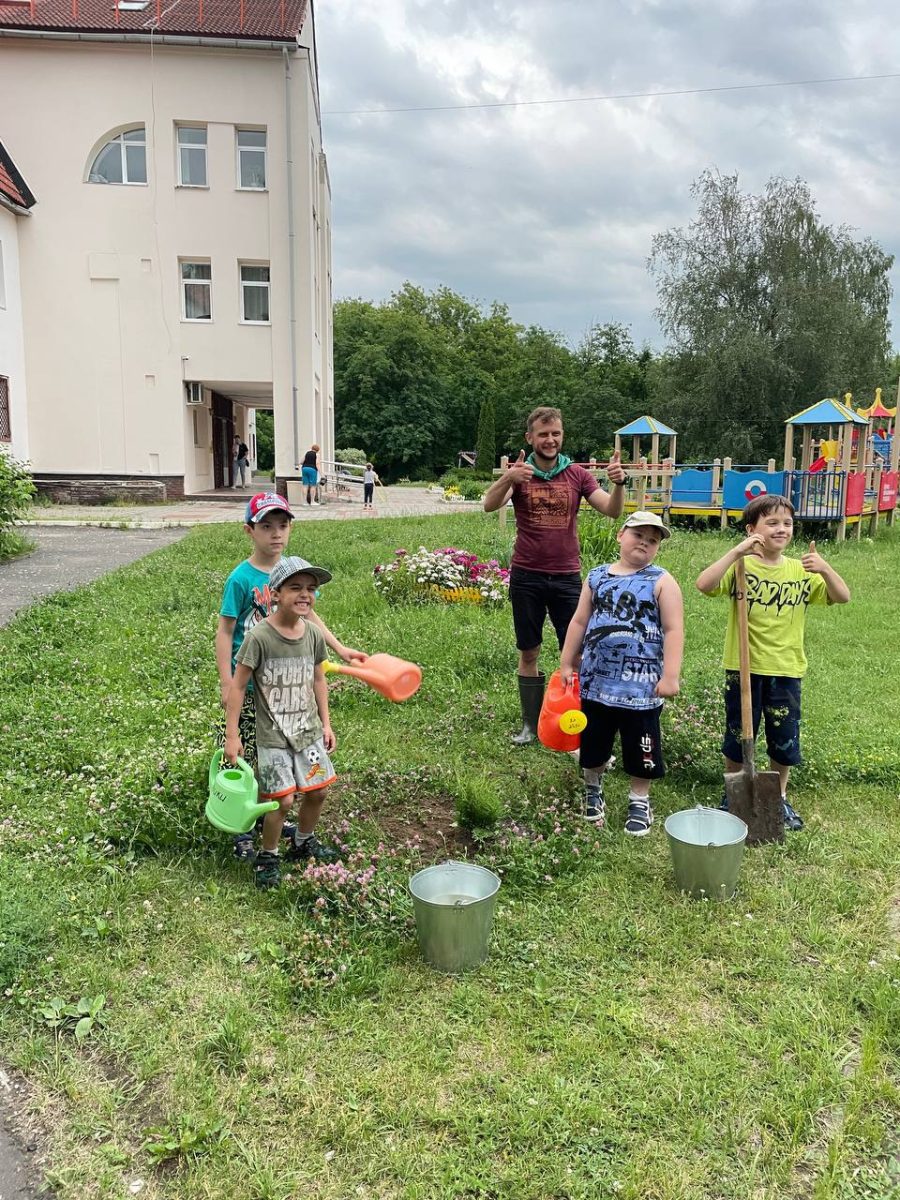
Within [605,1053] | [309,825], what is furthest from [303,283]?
[605,1053]

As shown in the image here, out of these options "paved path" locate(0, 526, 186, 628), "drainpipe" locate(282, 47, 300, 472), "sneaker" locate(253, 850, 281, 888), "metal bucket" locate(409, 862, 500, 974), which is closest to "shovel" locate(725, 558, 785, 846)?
"metal bucket" locate(409, 862, 500, 974)

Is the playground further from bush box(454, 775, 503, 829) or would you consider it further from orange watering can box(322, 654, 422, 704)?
orange watering can box(322, 654, 422, 704)

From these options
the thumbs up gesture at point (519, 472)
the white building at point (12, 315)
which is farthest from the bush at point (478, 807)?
the white building at point (12, 315)

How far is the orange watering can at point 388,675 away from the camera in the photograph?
3406mm

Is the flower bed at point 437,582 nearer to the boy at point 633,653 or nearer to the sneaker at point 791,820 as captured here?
the boy at point 633,653

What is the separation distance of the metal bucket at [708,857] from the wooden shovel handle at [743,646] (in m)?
0.47

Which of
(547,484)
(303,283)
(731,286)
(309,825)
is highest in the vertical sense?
(731,286)

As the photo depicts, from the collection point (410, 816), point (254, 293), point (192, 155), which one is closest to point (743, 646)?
point (410, 816)

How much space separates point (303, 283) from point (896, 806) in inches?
801

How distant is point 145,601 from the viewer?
870cm

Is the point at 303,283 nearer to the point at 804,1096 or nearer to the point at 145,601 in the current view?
the point at 145,601

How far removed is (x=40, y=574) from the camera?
11.0 meters

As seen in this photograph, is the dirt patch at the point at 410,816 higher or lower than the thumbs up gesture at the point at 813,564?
lower

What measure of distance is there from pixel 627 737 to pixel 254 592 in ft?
6.02
